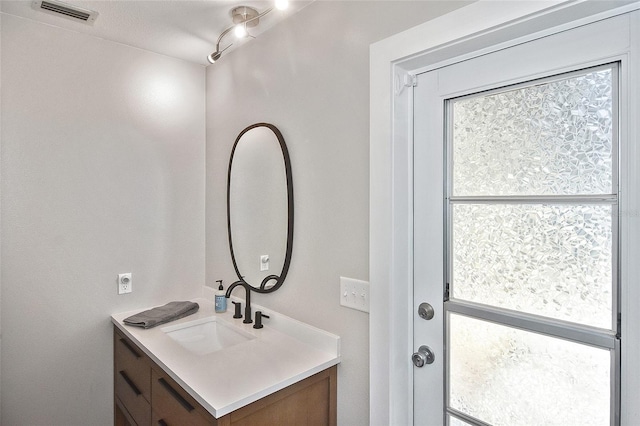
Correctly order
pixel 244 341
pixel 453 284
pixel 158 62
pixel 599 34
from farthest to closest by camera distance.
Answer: pixel 158 62
pixel 244 341
pixel 453 284
pixel 599 34

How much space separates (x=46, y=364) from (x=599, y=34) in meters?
2.63

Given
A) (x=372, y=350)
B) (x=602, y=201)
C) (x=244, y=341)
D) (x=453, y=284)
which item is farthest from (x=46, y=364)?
(x=602, y=201)

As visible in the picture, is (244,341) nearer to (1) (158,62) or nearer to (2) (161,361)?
(2) (161,361)

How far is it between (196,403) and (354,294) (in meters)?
0.70

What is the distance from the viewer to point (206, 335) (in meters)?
2.01

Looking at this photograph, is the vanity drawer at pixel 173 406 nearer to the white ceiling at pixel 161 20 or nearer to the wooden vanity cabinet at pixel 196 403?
the wooden vanity cabinet at pixel 196 403

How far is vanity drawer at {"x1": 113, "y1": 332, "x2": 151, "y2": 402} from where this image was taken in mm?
1661

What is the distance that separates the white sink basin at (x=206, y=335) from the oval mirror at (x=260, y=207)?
0.85ft

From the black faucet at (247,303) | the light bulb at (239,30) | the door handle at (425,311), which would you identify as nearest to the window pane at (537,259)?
the door handle at (425,311)

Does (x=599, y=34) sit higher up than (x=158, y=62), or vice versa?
(x=158, y=62)

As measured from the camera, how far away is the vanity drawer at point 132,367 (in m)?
1.66

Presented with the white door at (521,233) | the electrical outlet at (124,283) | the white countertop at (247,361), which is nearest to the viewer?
the white door at (521,233)

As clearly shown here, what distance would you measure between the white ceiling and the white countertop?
1.49 meters

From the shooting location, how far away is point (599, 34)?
98 centimetres
